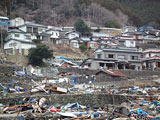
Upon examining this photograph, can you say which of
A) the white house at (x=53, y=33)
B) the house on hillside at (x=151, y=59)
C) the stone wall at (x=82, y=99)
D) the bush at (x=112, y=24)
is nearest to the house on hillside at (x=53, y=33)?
the white house at (x=53, y=33)

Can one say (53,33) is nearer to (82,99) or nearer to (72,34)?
(72,34)

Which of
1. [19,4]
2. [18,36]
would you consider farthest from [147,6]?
[18,36]

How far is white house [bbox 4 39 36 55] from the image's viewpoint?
42.4 m

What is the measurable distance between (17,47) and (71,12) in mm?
32444

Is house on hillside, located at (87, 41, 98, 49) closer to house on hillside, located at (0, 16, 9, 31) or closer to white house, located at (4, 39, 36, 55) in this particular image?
white house, located at (4, 39, 36, 55)

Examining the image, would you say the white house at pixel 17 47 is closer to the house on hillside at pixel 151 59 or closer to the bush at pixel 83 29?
the house on hillside at pixel 151 59

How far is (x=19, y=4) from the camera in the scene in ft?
227

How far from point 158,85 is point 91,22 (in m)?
46.6

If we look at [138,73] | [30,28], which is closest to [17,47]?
[30,28]

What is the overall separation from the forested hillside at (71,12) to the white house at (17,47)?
1575cm

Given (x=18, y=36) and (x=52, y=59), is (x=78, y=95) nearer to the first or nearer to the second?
(x=52, y=59)

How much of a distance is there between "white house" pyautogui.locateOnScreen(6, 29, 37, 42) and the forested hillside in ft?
36.1


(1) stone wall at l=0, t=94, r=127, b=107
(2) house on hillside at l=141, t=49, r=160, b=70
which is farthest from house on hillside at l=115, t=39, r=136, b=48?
(1) stone wall at l=0, t=94, r=127, b=107

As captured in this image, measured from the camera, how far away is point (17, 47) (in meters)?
42.8
